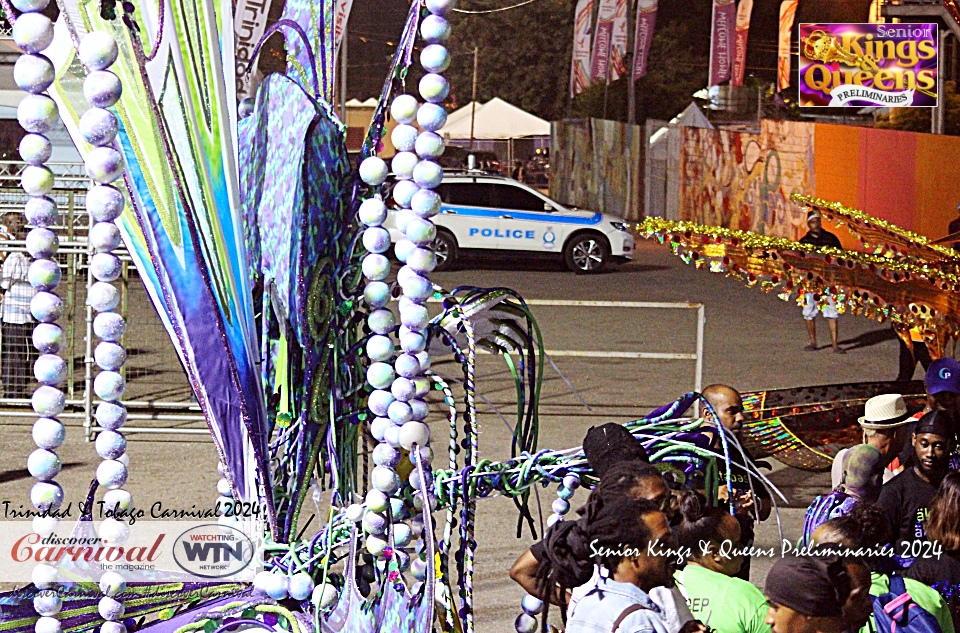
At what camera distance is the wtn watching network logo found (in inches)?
135

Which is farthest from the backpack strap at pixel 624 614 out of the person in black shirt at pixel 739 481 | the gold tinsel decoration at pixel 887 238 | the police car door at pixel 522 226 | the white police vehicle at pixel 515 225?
the police car door at pixel 522 226

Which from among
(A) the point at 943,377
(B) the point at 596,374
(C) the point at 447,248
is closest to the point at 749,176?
(C) the point at 447,248

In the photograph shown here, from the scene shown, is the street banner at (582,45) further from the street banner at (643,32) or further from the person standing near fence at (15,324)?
the person standing near fence at (15,324)

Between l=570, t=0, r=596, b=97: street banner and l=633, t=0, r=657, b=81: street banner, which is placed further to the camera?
l=570, t=0, r=596, b=97: street banner

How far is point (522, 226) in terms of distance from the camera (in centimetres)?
2039

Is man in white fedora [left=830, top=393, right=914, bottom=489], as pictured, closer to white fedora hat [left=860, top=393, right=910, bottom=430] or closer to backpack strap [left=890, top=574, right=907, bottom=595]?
white fedora hat [left=860, top=393, right=910, bottom=430]

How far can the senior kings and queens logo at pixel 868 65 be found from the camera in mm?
17141

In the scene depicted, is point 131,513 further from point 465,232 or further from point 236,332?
point 465,232

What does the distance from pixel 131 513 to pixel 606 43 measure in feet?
85.0

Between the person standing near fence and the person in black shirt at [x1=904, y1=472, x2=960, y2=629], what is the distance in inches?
271

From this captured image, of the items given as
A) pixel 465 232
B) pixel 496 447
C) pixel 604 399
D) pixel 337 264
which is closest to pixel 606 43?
pixel 465 232

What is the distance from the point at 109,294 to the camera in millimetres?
2865

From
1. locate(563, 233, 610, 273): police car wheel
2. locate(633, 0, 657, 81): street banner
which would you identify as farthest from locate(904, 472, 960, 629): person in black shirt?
locate(633, 0, 657, 81): street banner

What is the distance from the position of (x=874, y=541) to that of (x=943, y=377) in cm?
226
